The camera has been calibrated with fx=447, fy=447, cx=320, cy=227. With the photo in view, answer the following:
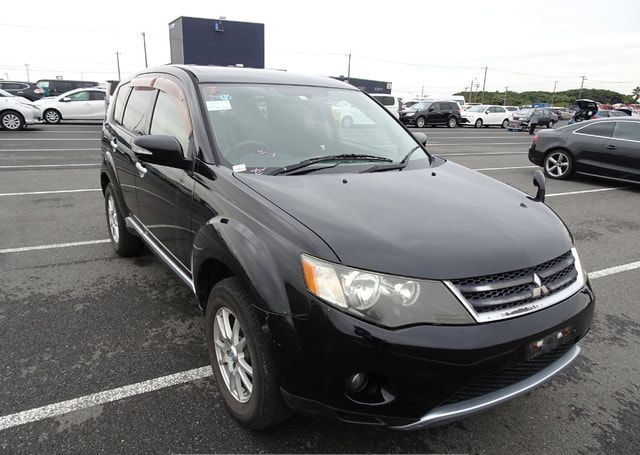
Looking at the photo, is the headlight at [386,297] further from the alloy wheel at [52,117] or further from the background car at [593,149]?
the alloy wheel at [52,117]

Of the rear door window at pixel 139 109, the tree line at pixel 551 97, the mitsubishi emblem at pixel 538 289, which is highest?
the tree line at pixel 551 97

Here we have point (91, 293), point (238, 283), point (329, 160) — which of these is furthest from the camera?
point (91, 293)

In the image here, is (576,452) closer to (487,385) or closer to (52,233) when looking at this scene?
(487,385)

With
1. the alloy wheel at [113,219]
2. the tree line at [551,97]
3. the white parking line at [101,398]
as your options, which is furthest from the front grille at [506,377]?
the tree line at [551,97]

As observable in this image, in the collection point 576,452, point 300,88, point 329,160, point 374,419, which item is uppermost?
point 300,88

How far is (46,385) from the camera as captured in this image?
2578 millimetres

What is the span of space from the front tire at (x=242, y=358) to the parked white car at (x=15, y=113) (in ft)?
56.4

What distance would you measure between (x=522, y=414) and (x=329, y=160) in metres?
1.83

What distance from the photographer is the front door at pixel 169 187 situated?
2.79 m

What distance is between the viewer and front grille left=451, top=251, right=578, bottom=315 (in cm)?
183

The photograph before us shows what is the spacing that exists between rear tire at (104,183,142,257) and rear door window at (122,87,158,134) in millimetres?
761

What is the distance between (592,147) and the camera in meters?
9.27

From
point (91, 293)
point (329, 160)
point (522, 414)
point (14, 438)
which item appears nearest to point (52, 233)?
point (91, 293)

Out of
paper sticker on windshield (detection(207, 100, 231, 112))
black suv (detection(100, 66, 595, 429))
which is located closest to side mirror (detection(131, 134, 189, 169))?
black suv (detection(100, 66, 595, 429))
